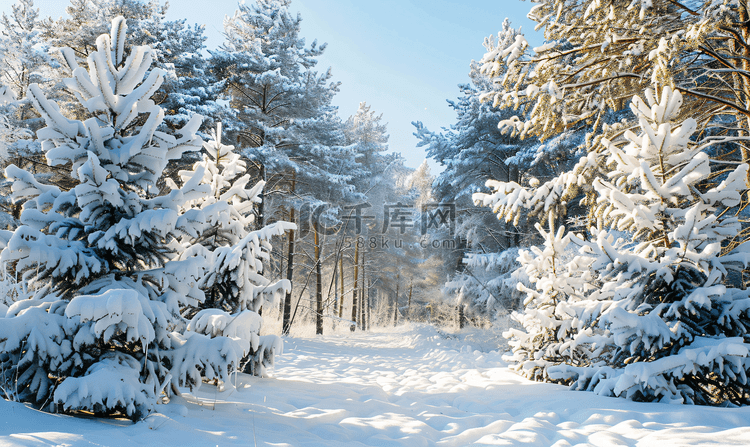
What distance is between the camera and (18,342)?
229 cm

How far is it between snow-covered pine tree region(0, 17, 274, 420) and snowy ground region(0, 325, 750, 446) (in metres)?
0.25

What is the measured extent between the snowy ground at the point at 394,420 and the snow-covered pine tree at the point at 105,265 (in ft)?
0.83

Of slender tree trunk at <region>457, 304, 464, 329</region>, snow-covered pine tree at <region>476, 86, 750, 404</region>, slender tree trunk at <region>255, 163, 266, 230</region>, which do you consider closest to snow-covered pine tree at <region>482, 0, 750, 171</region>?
snow-covered pine tree at <region>476, 86, 750, 404</region>

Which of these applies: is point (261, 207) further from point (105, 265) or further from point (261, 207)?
point (105, 265)

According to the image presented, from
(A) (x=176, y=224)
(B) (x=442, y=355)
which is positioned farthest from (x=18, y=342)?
(B) (x=442, y=355)

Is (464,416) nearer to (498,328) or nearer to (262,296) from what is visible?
(262,296)

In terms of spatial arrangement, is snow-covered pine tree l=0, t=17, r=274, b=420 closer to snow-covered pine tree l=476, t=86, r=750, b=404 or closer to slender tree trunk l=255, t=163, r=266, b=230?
snow-covered pine tree l=476, t=86, r=750, b=404

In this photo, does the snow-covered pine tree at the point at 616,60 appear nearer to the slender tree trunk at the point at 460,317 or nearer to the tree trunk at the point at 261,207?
Answer: the tree trunk at the point at 261,207

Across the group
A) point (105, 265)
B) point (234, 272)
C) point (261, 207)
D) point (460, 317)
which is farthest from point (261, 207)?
point (460, 317)

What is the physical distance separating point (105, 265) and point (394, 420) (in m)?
2.78

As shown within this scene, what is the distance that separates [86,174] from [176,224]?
2.37 feet

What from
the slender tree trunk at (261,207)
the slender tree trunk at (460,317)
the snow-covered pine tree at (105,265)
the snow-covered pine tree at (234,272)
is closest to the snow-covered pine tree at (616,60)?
the snow-covered pine tree at (234,272)

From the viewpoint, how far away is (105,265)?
9.16 ft

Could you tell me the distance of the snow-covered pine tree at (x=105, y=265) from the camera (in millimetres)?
2293
